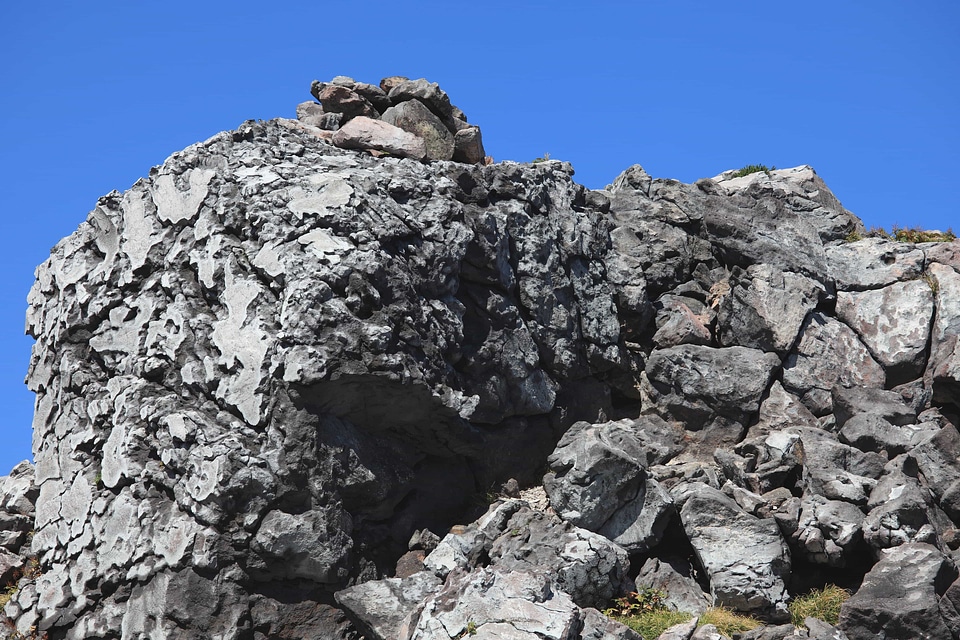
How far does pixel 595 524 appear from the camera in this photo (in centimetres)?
2431

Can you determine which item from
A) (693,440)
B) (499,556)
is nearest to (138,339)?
(499,556)

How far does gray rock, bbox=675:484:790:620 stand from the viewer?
22547 millimetres

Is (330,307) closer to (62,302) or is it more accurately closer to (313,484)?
(313,484)

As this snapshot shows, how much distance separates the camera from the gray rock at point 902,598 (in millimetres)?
20766

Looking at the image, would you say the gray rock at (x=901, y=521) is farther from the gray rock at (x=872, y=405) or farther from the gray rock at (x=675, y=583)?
the gray rock at (x=675, y=583)

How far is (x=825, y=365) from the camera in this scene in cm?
2903

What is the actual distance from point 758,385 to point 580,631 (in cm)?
1121

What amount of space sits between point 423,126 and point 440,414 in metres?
10.4

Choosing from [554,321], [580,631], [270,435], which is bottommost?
[580,631]

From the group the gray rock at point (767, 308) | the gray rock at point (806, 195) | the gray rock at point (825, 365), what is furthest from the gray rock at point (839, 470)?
the gray rock at point (806, 195)

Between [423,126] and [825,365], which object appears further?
[423,126]

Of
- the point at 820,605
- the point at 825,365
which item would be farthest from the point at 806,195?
the point at 820,605

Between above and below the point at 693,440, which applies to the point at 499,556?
below

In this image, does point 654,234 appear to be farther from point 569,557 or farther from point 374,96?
point 569,557
